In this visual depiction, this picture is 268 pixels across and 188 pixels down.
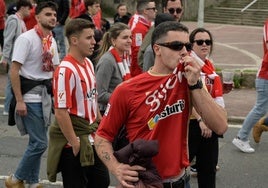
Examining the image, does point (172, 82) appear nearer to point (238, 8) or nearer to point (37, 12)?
point (37, 12)

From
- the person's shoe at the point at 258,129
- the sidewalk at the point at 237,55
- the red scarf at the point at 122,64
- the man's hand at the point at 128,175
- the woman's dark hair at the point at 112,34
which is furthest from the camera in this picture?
the sidewalk at the point at 237,55

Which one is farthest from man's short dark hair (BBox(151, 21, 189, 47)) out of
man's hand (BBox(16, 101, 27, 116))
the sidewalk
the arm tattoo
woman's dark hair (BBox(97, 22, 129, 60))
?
the sidewalk

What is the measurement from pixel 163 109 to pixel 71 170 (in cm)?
146

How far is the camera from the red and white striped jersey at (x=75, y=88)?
428 cm

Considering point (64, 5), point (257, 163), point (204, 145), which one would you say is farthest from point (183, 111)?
point (64, 5)

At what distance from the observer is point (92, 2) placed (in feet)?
32.3

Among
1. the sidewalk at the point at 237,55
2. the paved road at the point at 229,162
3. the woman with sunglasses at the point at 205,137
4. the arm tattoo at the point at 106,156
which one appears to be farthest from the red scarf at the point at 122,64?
the sidewalk at the point at 237,55

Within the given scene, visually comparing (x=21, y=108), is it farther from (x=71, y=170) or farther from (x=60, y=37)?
(x=60, y=37)

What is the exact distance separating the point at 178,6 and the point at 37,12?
2200 mm

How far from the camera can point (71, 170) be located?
436 cm

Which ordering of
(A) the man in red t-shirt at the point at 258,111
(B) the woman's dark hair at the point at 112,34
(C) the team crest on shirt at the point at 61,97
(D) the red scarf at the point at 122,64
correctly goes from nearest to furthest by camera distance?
(C) the team crest on shirt at the point at 61,97, (D) the red scarf at the point at 122,64, (B) the woman's dark hair at the point at 112,34, (A) the man in red t-shirt at the point at 258,111

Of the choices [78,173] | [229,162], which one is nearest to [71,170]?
[78,173]

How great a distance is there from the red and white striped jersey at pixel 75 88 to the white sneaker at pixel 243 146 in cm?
330

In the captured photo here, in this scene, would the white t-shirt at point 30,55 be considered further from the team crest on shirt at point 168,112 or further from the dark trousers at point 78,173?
the team crest on shirt at point 168,112
